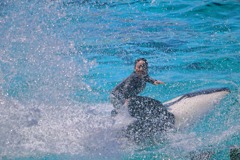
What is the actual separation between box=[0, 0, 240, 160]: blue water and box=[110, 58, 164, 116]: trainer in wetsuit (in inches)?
16.5

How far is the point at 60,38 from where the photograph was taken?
37.1ft

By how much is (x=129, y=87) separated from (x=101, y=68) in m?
3.75

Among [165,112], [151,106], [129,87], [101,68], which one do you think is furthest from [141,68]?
[101,68]

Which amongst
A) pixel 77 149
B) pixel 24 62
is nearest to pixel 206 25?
pixel 24 62

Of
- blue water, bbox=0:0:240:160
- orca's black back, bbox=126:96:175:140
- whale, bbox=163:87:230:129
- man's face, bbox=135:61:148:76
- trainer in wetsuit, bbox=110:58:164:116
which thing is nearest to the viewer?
blue water, bbox=0:0:240:160

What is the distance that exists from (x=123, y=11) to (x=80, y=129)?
7.82 metres

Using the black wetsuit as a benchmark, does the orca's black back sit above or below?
below

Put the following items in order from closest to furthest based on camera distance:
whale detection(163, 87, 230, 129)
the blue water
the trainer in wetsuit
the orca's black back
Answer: the blue water → the orca's black back → the trainer in wetsuit → whale detection(163, 87, 230, 129)

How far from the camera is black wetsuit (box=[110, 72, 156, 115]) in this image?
259 inches

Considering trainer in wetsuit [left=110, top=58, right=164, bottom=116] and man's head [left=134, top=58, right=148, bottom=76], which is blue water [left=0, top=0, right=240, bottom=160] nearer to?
trainer in wetsuit [left=110, top=58, right=164, bottom=116]

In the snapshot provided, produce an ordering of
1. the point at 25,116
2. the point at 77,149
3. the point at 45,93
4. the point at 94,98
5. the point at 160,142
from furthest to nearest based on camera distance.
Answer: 1. the point at 94,98
2. the point at 45,93
3. the point at 25,116
4. the point at 160,142
5. the point at 77,149

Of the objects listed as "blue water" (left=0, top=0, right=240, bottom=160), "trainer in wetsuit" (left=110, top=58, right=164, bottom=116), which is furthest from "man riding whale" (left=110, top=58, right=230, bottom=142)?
"blue water" (left=0, top=0, right=240, bottom=160)

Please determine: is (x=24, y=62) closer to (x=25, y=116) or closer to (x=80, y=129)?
(x=25, y=116)

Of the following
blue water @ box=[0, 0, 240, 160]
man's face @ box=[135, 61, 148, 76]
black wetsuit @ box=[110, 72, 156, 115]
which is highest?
man's face @ box=[135, 61, 148, 76]
